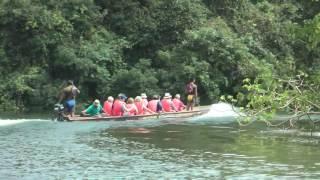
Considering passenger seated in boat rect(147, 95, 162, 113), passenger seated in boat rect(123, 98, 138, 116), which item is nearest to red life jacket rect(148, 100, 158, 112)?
passenger seated in boat rect(147, 95, 162, 113)

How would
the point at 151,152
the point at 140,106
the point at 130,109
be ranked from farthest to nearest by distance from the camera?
the point at 140,106 < the point at 130,109 < the point at 151,152

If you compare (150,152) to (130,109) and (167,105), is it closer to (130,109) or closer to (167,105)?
(130,109)

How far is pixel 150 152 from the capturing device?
1711 cm

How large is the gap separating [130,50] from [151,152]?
21.7 metres

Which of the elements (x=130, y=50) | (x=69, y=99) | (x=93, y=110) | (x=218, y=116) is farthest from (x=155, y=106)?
(x=130, y=50)

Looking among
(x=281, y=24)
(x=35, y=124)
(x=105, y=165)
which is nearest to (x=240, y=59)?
(x=281, y=24)

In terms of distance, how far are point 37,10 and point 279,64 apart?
14.0 meters

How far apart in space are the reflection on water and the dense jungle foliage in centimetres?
1029

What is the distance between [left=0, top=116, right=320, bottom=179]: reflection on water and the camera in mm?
13945

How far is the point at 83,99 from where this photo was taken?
35.6 m

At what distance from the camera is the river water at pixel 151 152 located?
45.7 ft

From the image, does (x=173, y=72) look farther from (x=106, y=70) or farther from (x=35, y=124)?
(x=35, y=124)

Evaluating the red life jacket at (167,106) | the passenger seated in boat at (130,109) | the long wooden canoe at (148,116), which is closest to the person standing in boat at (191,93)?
the long wooden canoe at (148,116)

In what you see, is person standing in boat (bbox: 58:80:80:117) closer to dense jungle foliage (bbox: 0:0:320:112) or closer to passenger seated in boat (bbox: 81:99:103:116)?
passenger seated in boat (bbox: 81:99:103:116)
